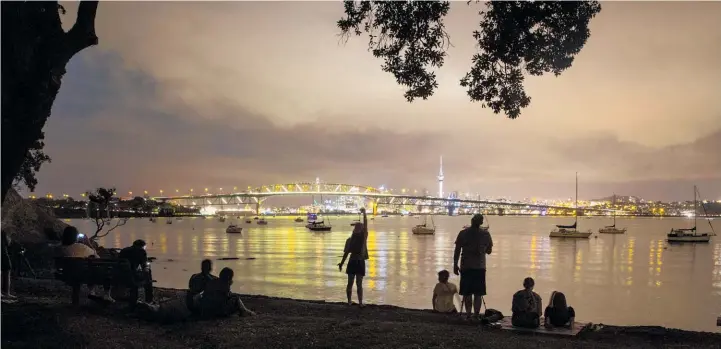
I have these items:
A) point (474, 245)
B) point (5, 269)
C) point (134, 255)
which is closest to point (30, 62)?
point (134, 255)

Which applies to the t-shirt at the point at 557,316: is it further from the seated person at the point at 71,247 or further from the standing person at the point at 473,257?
the seated person at the point at 71,247

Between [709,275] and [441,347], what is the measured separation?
33846mm

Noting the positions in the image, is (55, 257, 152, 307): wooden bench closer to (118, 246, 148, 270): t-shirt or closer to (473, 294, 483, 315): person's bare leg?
(118, 246, 148, 270): t-shirt

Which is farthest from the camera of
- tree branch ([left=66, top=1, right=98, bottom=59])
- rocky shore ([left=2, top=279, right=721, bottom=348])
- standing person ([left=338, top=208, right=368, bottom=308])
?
standing person ([left=338, top=208, right=368, bottom=308])

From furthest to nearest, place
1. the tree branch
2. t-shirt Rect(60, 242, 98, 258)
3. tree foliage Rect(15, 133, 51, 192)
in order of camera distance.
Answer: tree foliage Rect(15, 133, 51, 192)
t-shirt Rect(60, 242, 98, 258)
the tree branch

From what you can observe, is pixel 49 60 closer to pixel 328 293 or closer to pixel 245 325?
pixel 245 325

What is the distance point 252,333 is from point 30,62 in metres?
3.50

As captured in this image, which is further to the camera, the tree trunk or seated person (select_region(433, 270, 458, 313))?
seated person (select_region(433, 270, 458, 313))

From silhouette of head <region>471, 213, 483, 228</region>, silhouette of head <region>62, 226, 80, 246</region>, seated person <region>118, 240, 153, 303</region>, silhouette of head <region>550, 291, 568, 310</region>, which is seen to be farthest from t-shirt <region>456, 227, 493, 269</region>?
silhouette of head <region>62, 226, 80, 246</region>

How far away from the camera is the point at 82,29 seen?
17.3 ft

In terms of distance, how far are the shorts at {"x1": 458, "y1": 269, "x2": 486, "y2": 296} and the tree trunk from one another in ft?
17.7

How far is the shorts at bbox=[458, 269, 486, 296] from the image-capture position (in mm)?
7715

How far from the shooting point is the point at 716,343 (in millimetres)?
7027

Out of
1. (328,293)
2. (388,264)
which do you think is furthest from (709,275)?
(328,293)
